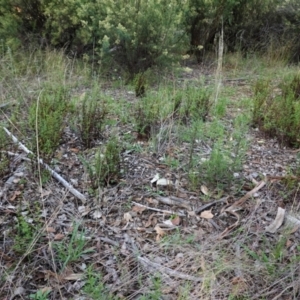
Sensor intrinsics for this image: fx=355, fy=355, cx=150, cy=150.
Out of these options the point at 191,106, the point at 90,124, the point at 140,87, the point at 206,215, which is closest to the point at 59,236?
the point at 206,215

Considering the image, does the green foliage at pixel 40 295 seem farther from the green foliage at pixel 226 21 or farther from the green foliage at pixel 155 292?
the green foliage at pixel 226 21

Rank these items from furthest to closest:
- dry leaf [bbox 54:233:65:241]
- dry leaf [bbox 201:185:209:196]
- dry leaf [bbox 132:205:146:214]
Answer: dry leaf [bbox 201:185:209:196] < dry leaf [bbox 132:205:146:214] < dry leaf [bbox 54:233:65:241]

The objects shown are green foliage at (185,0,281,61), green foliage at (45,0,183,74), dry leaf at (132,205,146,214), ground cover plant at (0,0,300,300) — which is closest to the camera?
ground cover plant at (0,0,300,300)

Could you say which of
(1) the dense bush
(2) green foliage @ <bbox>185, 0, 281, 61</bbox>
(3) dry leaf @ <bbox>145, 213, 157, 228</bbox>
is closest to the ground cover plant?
(3) dry leaf @ <bbox>145, 213, 157, 228</bbox>

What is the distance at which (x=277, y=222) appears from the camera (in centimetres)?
205

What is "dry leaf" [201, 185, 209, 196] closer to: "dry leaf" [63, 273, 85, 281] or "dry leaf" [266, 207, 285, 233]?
"dry leaf" [266, 207, 285, 233]

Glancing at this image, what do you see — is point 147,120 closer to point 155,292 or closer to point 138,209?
point 138,209

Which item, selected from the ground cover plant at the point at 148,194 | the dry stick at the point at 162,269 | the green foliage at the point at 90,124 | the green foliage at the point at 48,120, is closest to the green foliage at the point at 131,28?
the ground cover plant at the point at 148,194

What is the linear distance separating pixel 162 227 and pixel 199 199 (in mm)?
330

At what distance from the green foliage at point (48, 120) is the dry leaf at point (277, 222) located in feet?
4.71

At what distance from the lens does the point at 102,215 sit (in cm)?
208

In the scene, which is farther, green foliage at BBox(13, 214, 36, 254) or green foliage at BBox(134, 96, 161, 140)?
green foliage at BBox(134, 96, 161, 140)

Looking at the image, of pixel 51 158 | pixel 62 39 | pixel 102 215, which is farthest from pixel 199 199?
pixel 62 39

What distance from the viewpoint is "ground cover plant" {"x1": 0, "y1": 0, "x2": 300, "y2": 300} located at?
5.64ft
